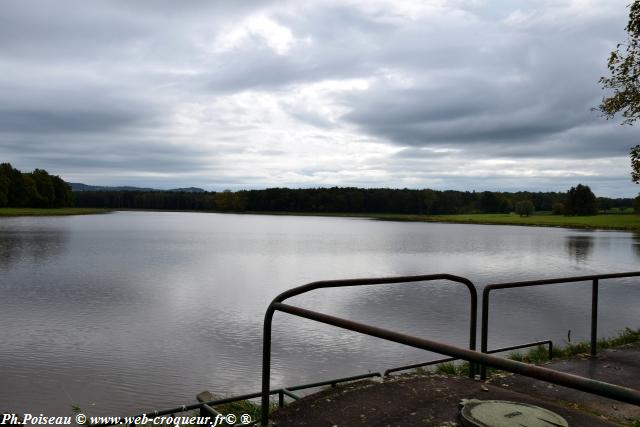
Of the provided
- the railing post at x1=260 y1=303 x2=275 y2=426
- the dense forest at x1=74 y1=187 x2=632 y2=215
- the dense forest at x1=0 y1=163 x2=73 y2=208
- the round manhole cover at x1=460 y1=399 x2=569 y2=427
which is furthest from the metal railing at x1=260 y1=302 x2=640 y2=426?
the dense forest at x1=74 y1=187 x2=632 y2=215

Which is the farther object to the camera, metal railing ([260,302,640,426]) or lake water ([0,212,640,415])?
lake water ([0,212,640,415])

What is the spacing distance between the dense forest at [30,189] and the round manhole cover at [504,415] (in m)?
115

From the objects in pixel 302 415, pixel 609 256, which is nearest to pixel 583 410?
pixel 302 415

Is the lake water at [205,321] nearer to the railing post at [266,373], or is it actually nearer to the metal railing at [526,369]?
the railing post at [266,373]

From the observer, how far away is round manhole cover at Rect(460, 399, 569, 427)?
4.06 metres

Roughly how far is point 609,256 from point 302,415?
4065cm

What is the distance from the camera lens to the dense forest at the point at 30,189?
104938 millimetres

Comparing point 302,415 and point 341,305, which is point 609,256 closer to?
point 341,305

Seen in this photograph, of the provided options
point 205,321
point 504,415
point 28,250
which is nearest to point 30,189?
point 28,250

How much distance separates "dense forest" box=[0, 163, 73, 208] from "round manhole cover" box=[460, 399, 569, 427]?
378 ft

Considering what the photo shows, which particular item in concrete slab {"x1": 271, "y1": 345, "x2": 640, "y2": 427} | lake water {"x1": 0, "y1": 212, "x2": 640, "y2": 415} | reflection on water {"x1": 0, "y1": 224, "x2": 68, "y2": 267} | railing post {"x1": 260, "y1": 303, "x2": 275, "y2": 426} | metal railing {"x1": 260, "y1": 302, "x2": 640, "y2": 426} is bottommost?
lake water {"x1": 0, "y1": 212, "x2": 640, "y2": 415}

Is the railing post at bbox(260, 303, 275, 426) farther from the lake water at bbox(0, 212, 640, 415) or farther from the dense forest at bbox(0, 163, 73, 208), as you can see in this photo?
the dense forest at bbox(0, 163, 73, 208)

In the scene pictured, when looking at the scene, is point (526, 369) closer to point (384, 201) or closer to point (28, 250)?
point (28, 250)

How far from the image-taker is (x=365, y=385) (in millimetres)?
5293
